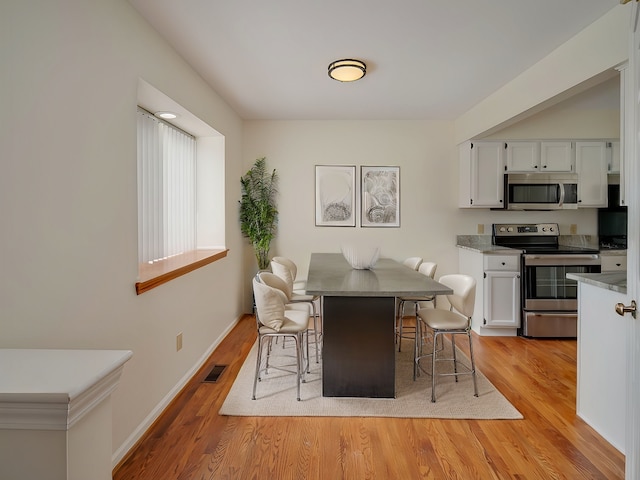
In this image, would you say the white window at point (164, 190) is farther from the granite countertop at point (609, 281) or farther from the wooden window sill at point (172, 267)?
the granite countertop at point (609, 281)

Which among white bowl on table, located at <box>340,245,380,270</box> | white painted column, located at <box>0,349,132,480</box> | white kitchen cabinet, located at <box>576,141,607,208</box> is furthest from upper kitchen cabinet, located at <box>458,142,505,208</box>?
white painted column, located at <box>0,349,132,480</box>

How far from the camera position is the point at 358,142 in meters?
4.83

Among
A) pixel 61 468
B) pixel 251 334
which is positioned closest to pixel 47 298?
pixel 61 468

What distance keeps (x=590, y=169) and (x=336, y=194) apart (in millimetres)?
3007

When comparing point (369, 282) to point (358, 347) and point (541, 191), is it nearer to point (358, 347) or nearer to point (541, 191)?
point (358, 347)

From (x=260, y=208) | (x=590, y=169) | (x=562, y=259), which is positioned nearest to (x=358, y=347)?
(x=260, y=208)

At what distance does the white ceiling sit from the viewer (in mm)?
2172

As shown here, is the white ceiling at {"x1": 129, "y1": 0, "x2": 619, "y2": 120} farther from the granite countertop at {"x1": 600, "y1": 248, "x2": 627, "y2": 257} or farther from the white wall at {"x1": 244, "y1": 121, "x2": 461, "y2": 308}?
the granite countertop at {"x1": 600, "y1": 248, "x2": 627, "y2": 257}

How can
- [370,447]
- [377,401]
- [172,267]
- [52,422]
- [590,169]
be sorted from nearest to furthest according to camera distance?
[52,422]
[370,447]
[377,401]
[172,267]
[590,169]

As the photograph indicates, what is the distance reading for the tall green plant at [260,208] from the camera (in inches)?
182

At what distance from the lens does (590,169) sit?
431 centimetres

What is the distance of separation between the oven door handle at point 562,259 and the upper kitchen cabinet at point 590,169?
2.53ft

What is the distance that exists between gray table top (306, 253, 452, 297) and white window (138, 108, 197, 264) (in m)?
1.30

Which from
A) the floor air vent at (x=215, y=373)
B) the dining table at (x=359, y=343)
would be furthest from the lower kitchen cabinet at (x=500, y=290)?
the floor air vent at (x=215, y=373)
